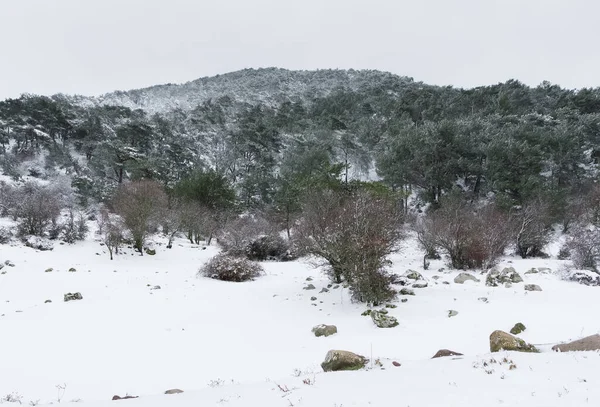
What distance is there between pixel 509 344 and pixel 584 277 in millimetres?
9547

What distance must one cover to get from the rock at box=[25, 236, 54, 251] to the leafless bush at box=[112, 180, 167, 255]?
14.8 feet

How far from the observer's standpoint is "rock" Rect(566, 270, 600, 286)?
12945 mm

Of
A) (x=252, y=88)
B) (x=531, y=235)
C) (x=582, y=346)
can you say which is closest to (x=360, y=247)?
(x=582, y=346)

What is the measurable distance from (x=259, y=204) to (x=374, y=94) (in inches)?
1975

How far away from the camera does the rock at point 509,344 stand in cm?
644

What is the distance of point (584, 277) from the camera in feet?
43.2

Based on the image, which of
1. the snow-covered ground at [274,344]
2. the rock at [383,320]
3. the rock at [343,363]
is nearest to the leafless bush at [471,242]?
the snow-covered ground at [274,344]

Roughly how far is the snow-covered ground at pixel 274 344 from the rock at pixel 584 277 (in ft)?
2.07

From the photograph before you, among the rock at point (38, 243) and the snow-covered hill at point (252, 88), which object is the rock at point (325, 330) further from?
the snow-covered hill at point (252, 88)

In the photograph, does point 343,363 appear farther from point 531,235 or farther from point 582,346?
point 531,235

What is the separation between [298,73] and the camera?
12194cm

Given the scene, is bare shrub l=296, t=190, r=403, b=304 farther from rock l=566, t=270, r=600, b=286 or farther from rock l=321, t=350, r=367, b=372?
rock l=566, t=270, r=600, b=286

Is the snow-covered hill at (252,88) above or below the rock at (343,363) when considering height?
above

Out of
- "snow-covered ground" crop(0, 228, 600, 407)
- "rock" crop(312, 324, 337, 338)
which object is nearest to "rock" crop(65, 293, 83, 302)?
"snow-covered ground" crop(0, 228, 600, 407)
